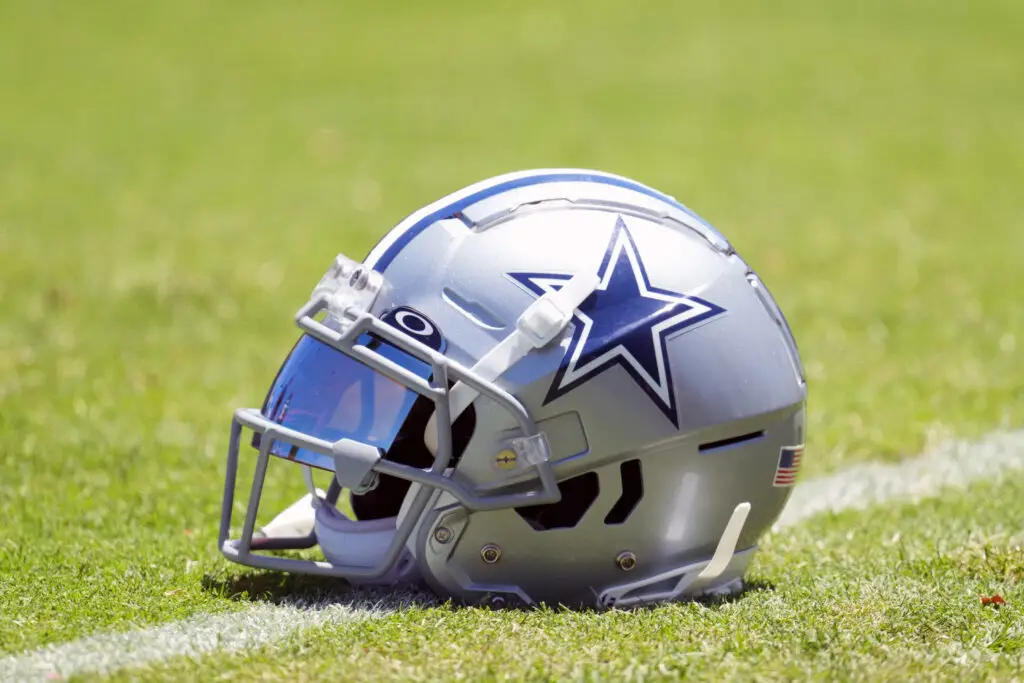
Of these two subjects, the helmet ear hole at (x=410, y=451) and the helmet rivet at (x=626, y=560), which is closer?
the helmet ear hole at (x=410, y=451)

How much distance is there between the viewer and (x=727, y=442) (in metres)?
3.71

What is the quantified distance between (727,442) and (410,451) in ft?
2.85

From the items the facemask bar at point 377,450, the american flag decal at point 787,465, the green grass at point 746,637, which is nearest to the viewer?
the green grass at point 746,637

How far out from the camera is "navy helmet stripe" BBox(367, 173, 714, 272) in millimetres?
3699

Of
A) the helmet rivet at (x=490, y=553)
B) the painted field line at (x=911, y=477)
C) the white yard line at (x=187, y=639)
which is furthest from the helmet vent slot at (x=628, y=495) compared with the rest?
the painted field line at (x=911, y=477)

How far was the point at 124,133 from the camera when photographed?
1317cm

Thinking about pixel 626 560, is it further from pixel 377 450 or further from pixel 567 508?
pixel 377 450

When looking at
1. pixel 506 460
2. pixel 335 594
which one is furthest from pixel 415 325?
pixel 335 594

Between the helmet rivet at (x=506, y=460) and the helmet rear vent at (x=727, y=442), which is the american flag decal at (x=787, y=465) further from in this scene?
the helmet rivet at (x=506, y=460)

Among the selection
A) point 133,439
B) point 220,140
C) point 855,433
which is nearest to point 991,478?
point 855,433

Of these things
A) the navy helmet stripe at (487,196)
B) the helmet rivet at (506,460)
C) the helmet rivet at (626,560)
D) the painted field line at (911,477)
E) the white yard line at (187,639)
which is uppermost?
the navy helmet stripe at (487,196)

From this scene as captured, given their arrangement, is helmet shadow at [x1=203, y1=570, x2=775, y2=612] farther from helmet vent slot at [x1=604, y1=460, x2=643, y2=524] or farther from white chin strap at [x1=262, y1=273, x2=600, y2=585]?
helmet vent slot at [x1=604, y1=460, x2=643, y2=524]

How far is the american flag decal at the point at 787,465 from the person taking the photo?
12.5 feet

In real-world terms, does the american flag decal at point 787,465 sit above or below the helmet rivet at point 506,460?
above
